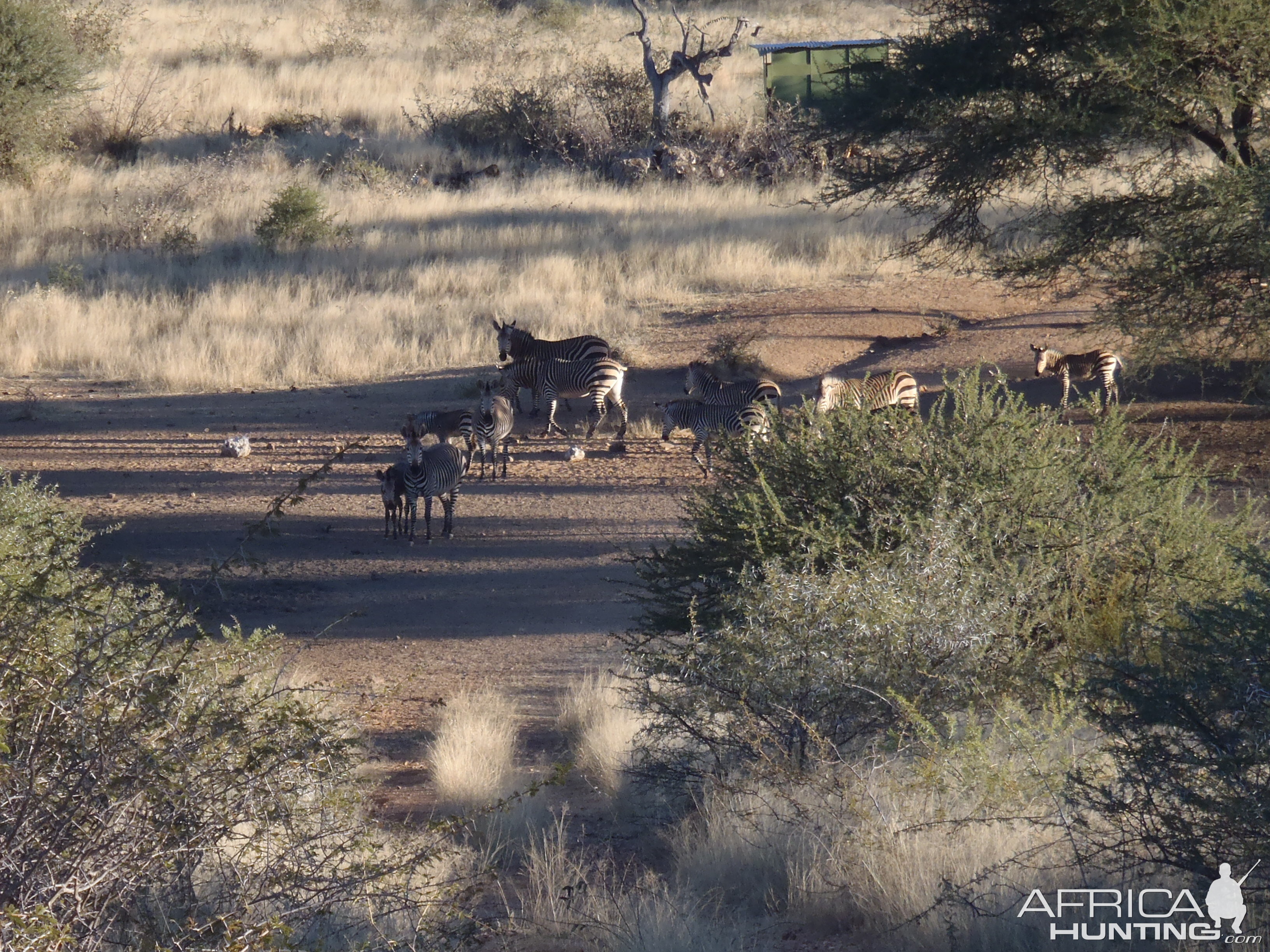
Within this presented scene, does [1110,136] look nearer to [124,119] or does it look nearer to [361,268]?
[361,268]

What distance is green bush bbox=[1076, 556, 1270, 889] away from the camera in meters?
3.78

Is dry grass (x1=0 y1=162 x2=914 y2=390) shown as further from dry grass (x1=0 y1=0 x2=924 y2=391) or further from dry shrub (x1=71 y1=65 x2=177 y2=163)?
dry shrub (x1=71 y1=65 x2=177 y2=163)

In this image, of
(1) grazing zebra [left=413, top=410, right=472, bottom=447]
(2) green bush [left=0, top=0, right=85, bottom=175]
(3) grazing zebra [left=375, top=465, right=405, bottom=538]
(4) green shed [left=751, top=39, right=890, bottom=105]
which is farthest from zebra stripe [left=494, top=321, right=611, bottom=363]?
(4) green shed [left=751, top=39, right=890, bottom=105]

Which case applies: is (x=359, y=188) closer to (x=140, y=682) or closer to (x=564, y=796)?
(x=564, y=796)

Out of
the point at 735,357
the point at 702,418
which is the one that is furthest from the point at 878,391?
the point at 735,357

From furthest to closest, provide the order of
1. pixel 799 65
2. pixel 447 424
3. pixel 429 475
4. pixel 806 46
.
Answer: pixel 799 65, pixel 806 46, pixel 447 424, pixel 429 475

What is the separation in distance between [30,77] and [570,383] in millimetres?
20055

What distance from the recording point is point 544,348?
16375mm

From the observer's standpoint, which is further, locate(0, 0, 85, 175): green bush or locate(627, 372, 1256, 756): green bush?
locate(0, 0, 85, 175): green bush

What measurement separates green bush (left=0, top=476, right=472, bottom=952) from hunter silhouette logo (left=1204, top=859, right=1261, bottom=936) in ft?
8.26

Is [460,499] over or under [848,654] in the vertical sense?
under

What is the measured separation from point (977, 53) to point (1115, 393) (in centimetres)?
442

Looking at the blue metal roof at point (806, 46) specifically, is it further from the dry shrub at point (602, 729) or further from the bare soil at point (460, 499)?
the dry shrub at point (602, 729)

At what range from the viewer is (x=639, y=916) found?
438 cm
